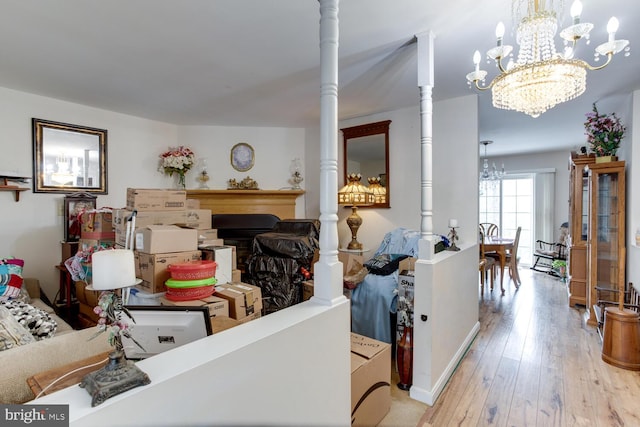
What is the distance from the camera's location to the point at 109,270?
0.95m

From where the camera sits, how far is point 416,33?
217cm

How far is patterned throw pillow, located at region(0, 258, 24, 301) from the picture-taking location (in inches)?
98.2

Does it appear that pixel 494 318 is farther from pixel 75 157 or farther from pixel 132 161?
pixel 75 157

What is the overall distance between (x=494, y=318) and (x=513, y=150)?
425 centimetres

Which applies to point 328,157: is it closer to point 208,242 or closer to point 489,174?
point 208,242

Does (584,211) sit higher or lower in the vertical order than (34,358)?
higher

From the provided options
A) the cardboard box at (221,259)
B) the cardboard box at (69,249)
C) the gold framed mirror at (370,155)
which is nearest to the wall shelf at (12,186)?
the cardboard box at (69,249)

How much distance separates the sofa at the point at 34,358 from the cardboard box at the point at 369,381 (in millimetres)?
1288

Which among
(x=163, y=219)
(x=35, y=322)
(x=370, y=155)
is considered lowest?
(x=35, y=322)

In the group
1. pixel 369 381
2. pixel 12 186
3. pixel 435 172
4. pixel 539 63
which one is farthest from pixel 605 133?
pixel 12 186

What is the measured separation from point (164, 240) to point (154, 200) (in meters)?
0.57

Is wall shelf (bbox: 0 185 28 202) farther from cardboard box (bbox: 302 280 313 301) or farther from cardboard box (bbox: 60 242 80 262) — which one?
cardboard box (bbox: 302 280 313 301)

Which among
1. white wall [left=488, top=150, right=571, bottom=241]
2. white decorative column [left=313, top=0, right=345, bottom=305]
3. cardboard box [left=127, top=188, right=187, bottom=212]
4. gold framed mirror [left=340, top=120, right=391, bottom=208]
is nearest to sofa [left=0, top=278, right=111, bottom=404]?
white decorative column [left=313, top=0, right=345, bottom=305]

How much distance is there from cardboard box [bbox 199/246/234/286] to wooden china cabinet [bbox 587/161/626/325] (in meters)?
3.80
